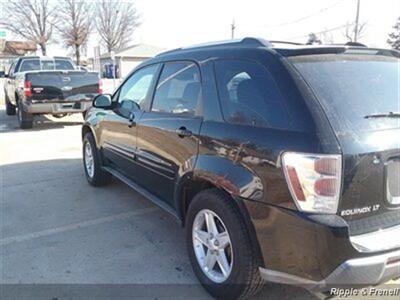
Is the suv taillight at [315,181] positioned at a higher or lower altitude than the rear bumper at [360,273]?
higher

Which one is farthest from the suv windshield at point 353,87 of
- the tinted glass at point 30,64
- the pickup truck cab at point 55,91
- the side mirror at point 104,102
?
the tinted glass at point 30,64

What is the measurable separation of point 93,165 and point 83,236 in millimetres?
1714

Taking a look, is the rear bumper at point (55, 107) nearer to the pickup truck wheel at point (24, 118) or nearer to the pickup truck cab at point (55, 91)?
the pickup truck cab at point (55, 91)

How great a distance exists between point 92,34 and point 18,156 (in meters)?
49.2

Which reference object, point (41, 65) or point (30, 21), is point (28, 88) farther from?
point (30, 21)

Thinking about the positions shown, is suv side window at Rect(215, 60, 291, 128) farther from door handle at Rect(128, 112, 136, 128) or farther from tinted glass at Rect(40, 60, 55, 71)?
tinted glass at Rect(40, 60, 55, 71)

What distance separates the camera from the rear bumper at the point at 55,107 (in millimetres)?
10250

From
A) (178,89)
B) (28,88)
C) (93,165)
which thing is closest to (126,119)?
(178,89)

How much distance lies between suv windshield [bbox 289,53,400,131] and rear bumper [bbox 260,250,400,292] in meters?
0.74

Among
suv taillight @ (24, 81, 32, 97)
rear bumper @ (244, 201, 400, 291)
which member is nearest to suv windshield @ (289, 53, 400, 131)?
rear bumper @ (244, 201, 400, 291)

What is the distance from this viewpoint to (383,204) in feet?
7.89

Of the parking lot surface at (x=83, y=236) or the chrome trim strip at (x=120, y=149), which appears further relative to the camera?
the chrome trim strip at (x=120, y=149)

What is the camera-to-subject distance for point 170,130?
346 centimetres

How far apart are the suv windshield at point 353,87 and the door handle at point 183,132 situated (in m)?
1.00
